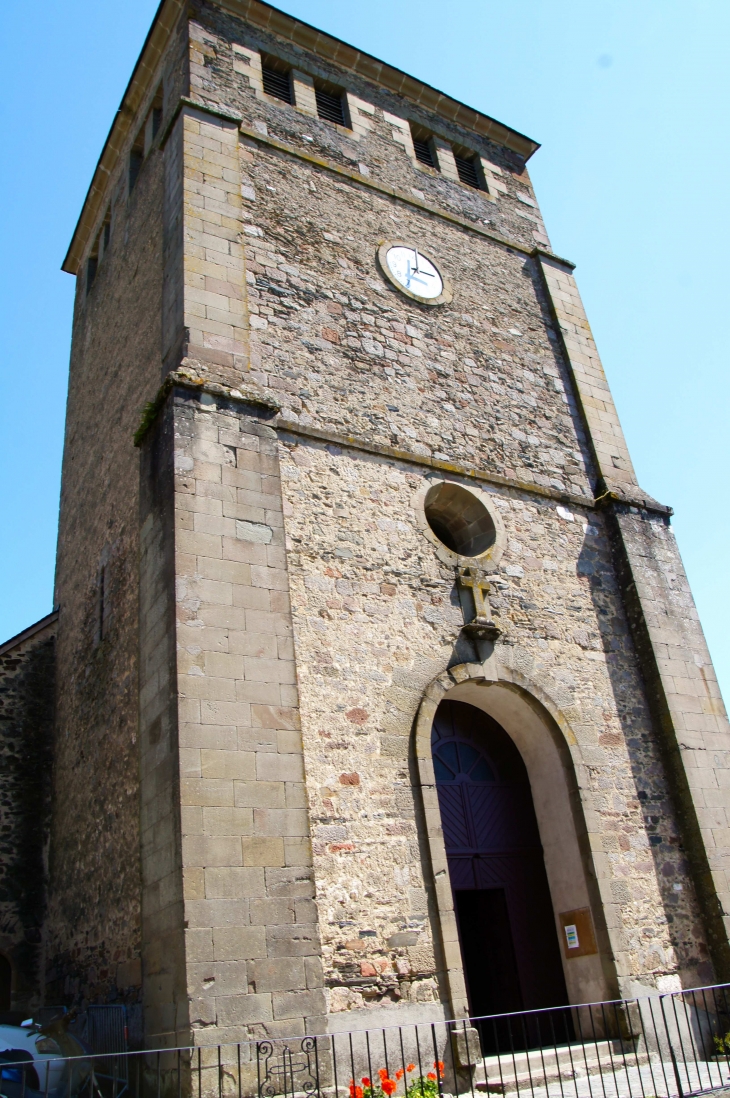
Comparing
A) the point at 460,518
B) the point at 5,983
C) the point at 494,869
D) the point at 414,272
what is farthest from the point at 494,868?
the point at 414,272

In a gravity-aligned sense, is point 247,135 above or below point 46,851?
above

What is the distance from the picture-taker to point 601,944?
8.08 m

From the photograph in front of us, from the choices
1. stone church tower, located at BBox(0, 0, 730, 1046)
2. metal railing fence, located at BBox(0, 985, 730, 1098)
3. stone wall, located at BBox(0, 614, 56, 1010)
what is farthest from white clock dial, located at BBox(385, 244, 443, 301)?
metal railing fence, located at BBox(0, 985, 730, 1098)

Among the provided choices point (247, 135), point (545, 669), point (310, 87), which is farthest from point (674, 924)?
point (310, 87)

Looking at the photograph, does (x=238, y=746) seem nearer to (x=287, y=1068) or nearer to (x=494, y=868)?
(x=287, y=1068)

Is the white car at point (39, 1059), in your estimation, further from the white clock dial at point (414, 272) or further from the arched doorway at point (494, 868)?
the white clock dial at point (414, 272)

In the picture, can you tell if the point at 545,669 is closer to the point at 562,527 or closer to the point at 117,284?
the point at 562,527

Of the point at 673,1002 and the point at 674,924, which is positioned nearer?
the point at 673,1002

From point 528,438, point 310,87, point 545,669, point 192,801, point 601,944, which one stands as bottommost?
point 601,944

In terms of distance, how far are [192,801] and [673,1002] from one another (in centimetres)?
486

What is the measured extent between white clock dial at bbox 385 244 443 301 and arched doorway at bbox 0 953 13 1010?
31.2ft

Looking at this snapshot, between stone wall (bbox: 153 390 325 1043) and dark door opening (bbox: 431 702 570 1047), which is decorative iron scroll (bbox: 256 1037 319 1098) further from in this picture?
dark door opening (bbox: 431 702 570 1047)

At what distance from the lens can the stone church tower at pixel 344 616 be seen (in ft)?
22.2

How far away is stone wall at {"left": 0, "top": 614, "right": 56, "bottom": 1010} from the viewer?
9.97 meters
